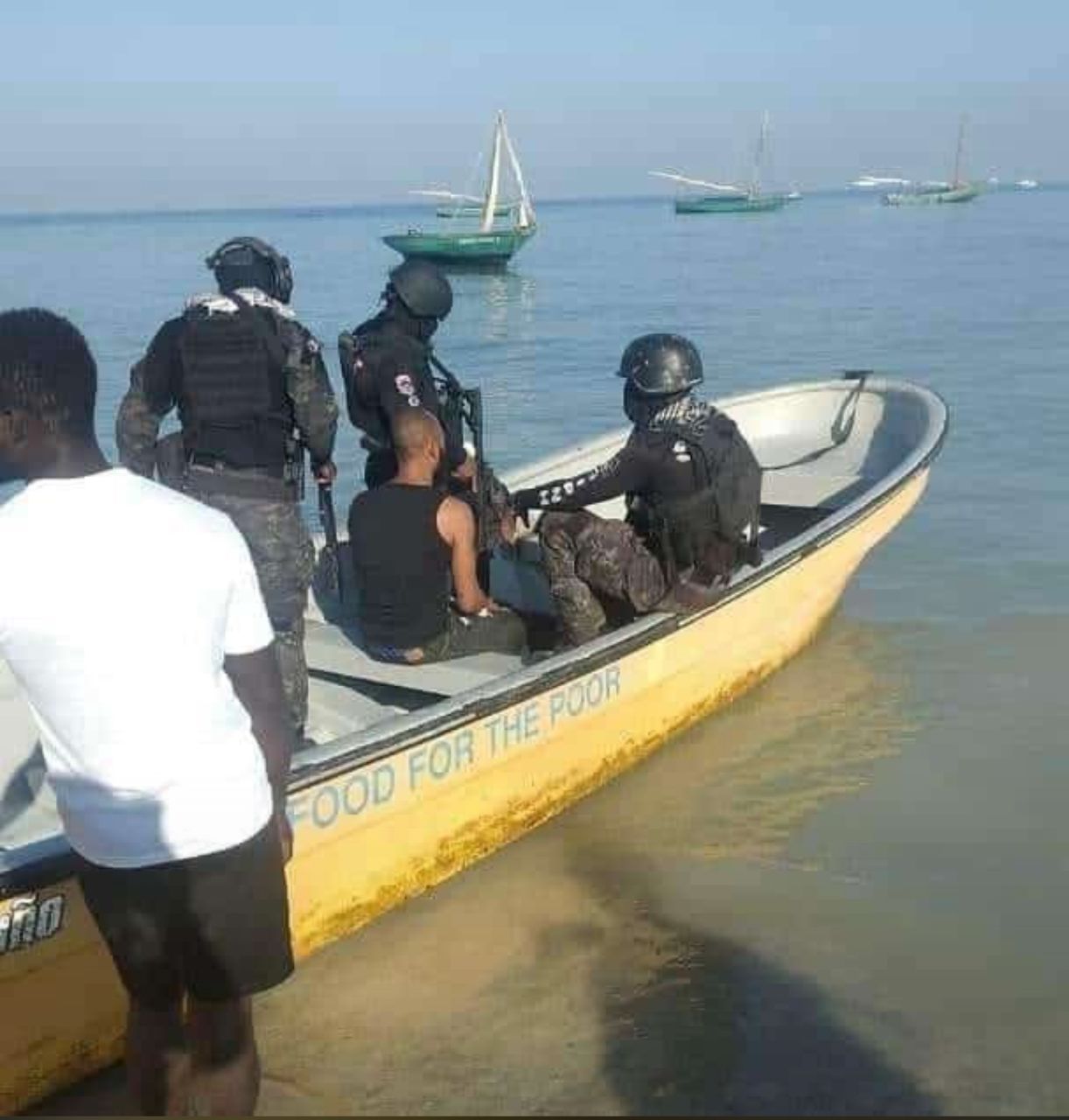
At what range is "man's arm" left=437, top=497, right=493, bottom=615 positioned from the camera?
5098 millimetres

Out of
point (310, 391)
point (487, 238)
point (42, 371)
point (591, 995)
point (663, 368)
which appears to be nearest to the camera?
point (42, 371)

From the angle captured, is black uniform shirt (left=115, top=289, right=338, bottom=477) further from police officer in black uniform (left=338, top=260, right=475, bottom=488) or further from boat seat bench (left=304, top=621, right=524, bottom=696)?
boat seat bench (left=304, top=621, right=524, bottom=696)

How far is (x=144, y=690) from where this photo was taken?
89.7 inches

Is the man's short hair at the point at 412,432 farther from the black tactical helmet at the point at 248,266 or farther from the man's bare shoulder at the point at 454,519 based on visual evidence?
the black tactical helmet at the point at 248,266

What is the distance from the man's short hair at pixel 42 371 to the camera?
2.21m

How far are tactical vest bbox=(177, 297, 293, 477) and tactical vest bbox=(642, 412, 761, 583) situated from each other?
1736mm

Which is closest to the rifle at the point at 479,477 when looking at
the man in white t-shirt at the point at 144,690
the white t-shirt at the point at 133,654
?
the man in white t-shirt at the point at 144,690

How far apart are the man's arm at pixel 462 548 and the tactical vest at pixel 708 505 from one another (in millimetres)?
822

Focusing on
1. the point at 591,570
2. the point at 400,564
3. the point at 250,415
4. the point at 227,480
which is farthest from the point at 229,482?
the point at 591,570

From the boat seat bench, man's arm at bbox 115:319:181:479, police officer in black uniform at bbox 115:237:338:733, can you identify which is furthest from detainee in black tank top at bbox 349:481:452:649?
man's arm at bbox 115:319:181:479

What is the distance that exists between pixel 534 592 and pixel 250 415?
251 cm

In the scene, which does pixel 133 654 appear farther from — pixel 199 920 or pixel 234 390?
pixel 234 390

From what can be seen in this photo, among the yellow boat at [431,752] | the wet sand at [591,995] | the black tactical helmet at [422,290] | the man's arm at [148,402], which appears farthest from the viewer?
the black tactical helmet at [422,290]

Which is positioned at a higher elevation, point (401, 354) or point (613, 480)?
point (401, 354)
